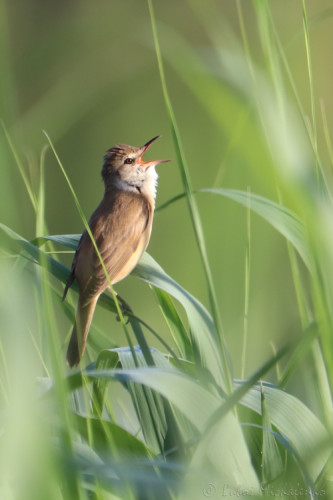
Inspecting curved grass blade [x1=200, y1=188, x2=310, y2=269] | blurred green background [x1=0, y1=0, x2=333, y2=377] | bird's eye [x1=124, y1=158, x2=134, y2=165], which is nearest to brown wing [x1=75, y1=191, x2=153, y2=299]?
bird's eye [x1=124, y1=158, x2=134, y2=165]

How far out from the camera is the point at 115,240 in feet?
8.89

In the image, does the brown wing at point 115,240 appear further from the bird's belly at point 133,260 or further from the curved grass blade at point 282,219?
the curved grass blade at point 282,219

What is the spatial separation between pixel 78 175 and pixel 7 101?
4471 mm

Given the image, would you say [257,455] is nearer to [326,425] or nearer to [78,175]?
[326,425]

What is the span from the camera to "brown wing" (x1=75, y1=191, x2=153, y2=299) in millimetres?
2277

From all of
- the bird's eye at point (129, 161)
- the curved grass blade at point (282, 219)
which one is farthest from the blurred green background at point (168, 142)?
the curved grass blade at point (282, 219)

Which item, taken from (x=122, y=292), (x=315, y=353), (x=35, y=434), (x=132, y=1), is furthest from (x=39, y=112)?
(x=132, y=1)

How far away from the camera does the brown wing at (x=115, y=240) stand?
89.7 inches

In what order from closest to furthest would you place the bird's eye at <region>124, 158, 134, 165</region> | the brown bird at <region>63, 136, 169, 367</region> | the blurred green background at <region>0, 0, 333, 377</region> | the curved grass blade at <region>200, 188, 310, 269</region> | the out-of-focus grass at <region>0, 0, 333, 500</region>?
the out-of-focus grass at <region>0, 0, 333, 500</region>
the curved grass blade at <region>200, 188, 310, 269</region>
the brown bird at <region>63, 136, 169, 367</region>
the bird's eye at <region>124, 158, 134, 165</region>
the blurred green background at <region>0, 0, 333, 377</region>

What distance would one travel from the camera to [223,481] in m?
1.01

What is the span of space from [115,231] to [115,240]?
0.06 metres

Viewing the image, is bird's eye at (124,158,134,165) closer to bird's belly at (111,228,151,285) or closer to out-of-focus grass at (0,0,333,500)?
bird's belly at (111,228,151,285)

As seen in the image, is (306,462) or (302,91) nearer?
(306,462)

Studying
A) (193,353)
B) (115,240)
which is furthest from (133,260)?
(193,353)
